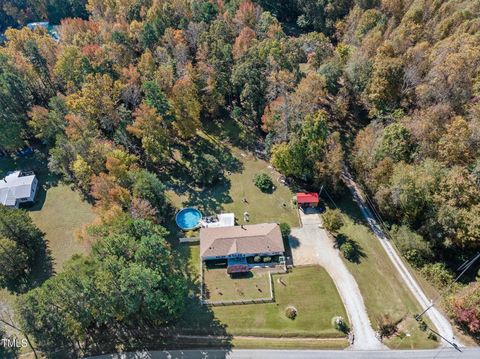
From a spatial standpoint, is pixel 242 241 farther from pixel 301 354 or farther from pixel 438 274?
pixel 438 274

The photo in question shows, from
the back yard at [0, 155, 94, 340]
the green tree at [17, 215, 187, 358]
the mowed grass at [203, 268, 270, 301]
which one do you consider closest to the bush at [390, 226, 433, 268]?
the mowed grass at [203, 268, 270, 301]

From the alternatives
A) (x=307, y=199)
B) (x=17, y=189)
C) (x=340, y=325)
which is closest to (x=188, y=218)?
(x=307, y=199)

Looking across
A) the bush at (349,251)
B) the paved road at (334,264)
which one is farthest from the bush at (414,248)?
the paved road at (334,264)

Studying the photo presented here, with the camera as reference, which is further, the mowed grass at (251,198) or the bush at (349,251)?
the mowed grass at (251,198)

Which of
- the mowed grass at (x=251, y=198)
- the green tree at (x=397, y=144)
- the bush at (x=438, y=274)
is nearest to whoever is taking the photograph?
the bush at (x=438, y=274)

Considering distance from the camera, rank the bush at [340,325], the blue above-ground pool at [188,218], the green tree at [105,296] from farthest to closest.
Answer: the blue above-ground pool at [188,218], the bush at [340,325], the green tree at [105,296]

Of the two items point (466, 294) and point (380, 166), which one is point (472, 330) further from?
point (380, 166)

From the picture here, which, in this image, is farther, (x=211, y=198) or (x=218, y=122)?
(x=218, y=122)

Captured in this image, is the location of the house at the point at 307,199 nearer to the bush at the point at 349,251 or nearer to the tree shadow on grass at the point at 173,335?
the bush at the point at 349,251
